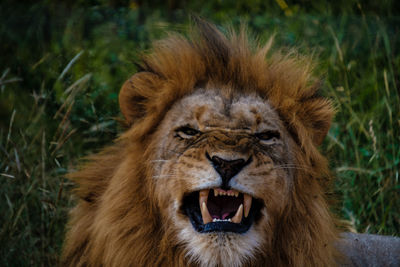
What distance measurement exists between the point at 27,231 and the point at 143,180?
128cm

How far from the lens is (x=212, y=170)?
7.39 ft

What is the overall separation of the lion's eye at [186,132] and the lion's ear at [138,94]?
24 cm

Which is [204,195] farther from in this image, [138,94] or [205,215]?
[138,94]

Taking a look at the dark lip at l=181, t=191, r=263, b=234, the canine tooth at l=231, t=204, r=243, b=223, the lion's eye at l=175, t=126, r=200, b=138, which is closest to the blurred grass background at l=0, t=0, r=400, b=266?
the lion's eye at l=175, t=126, r=200, b=138

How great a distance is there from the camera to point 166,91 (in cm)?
261

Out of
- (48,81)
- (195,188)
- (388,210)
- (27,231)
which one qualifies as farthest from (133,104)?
(388,210)

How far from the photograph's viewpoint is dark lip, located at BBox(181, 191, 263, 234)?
7.49ft

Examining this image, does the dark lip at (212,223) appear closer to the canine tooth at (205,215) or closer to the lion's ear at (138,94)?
the canine tooth at (205,215)

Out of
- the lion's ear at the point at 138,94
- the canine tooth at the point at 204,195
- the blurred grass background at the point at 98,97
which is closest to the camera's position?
the canine tooth at the point at 204,195

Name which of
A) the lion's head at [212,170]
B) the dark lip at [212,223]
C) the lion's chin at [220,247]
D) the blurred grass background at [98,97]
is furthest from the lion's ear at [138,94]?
the lion's chin at [220,247]

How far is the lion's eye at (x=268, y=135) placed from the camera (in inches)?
99.6

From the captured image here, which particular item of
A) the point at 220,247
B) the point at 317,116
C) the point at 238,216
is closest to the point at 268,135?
the point at 317,116

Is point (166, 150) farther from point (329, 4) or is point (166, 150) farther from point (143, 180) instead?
point (329, 4)

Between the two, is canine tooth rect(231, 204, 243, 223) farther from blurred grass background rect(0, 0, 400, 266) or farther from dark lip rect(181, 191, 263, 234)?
blurred grass background rect(0, 0, 400, 266)
